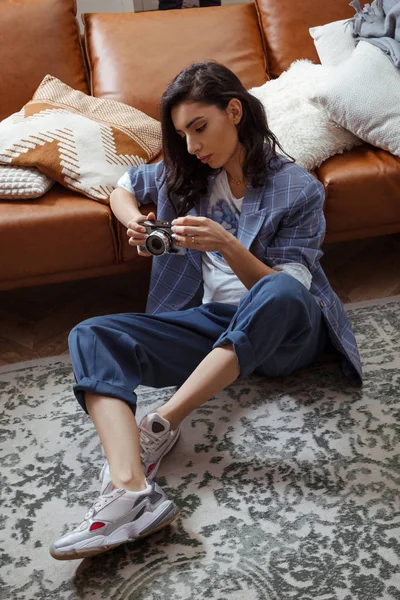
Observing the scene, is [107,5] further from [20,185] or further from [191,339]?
[191,339]

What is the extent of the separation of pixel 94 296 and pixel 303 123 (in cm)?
87

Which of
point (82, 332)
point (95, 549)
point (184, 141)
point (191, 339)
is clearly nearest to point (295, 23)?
point (184, 141)

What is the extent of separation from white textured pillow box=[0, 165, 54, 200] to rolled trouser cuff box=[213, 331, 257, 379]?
0.80m

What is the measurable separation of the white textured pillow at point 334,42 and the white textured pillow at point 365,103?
0.21 meters

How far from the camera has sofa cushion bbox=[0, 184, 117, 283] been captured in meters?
2.07

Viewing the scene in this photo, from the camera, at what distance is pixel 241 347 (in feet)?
5.33

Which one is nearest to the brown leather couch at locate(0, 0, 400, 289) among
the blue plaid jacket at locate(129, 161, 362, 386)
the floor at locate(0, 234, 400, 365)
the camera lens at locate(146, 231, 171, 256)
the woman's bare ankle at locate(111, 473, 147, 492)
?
the floor at locate(0, 234, 400, 365)

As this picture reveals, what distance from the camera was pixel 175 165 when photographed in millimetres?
1829

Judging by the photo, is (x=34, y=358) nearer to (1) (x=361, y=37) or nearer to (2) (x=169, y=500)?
(2) (x=169, y=500)

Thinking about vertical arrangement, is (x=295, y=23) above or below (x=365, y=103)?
Answer: above

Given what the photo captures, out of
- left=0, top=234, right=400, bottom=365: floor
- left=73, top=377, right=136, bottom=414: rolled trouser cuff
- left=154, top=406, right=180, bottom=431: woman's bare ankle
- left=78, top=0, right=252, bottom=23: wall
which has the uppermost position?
left=78, top=0, right=252, bottom=23: wall

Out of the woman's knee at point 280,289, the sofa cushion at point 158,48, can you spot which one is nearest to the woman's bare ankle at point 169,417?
the woman's knee at point 280,289

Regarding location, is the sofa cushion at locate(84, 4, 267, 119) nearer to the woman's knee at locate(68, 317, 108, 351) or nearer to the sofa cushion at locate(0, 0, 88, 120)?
the sofa cushion at locate(0, 0, 88, 120)

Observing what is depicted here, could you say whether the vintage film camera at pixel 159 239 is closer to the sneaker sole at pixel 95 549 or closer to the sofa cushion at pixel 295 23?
the sneaker sole at pixel 95 549
